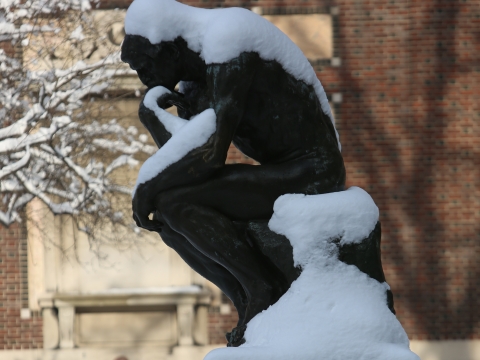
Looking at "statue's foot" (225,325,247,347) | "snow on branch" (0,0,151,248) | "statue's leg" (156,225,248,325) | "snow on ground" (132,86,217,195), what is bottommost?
"snow on branch" (0,0,151,248)

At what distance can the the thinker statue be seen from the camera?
3076 mm

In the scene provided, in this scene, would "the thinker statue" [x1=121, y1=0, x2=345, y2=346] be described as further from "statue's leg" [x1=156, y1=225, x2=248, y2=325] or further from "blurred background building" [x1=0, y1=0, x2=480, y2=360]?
"blurred background building" [x1=0, y1=0, x2=480, y2=360]

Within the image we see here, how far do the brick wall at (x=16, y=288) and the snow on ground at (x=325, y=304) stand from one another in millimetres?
8150

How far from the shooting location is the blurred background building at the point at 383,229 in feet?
35.3

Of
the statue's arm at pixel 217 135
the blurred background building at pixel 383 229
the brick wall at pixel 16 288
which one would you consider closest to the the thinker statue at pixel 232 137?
the statue's arm at pixel 217 135

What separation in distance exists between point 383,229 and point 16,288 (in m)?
4.17

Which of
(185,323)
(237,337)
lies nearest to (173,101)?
(237,337)

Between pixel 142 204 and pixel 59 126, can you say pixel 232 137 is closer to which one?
pixel 142 204

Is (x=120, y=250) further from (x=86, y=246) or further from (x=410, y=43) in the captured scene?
(x=410, y=43)

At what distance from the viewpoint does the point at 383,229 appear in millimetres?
10945

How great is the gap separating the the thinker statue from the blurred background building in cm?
742

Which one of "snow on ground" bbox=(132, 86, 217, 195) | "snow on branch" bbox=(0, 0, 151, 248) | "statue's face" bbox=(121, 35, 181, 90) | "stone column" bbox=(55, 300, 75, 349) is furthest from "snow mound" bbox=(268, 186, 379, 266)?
"stone column" bbox=(55, 300, 75, 349)

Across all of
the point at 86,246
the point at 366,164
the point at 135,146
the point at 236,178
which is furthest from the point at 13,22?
the point at 236,178

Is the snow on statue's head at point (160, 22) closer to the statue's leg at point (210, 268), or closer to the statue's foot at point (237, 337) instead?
the statue's leg at point (210, 268)
